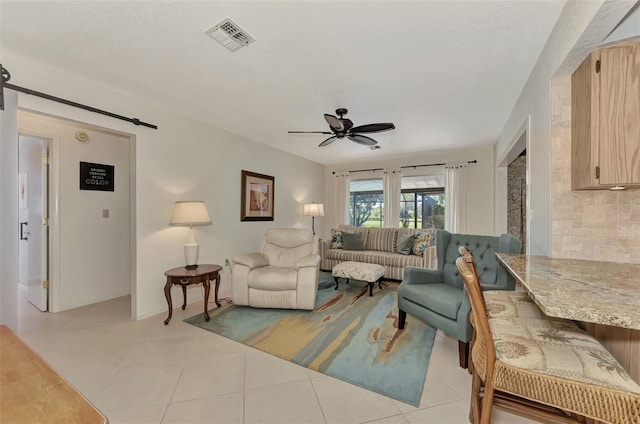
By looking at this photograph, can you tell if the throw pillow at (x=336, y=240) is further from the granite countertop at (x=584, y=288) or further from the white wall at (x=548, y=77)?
the granite countertop at (x=584, y=288)

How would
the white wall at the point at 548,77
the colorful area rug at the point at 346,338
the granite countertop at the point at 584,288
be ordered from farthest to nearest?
the colorful area rug at the point at 346,338 → the white wall at the point at 548,77 → the granite countertop at the point at 584,288

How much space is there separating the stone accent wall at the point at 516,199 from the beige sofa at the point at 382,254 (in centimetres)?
130

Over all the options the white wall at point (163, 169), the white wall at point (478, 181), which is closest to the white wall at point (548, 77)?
the white wall at point (478, 181)

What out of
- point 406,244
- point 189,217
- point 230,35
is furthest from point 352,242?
point 230,35

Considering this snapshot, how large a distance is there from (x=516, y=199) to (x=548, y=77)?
11.0ft

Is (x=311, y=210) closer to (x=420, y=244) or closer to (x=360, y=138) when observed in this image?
(x=420, y=244)

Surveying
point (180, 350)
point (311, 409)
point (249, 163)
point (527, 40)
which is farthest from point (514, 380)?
point (249, 163)

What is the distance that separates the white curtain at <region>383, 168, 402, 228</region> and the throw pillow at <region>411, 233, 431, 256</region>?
1228 millimetres

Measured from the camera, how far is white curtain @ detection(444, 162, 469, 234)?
16.9 feet

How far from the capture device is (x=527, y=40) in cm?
187

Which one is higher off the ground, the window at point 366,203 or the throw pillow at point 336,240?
the window at point 366,203

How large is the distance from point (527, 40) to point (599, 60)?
0.60m

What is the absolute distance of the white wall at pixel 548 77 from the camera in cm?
124

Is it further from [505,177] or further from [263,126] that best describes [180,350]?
[505,177]
